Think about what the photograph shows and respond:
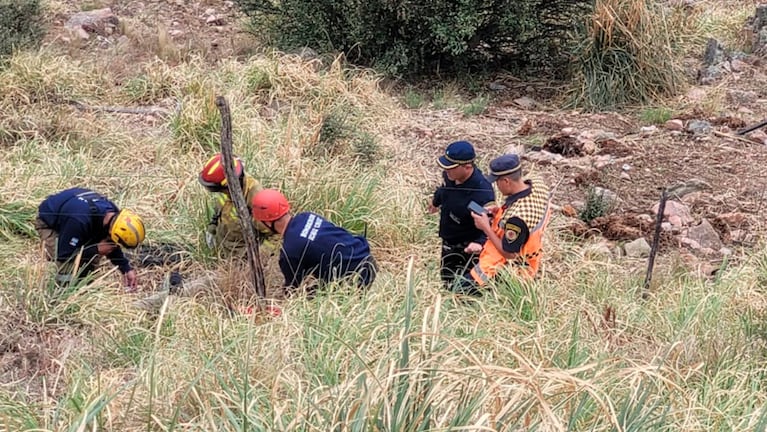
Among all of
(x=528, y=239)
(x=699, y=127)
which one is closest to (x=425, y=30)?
(x=699, y=127)

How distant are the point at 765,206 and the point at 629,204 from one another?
1.09 m

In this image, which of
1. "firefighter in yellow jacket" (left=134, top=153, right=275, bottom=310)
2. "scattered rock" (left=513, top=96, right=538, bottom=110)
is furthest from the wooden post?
"scattered rock" (left=513, top=96, right=538, bottom=110)

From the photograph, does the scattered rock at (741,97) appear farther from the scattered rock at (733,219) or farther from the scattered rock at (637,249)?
the scattered rock at (637,249)

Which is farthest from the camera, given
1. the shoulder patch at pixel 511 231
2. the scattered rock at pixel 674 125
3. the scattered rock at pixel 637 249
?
the scattered rock at pixel 674 125

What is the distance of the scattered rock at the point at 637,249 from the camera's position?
18.7 feet

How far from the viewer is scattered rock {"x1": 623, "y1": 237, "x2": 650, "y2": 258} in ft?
18.7

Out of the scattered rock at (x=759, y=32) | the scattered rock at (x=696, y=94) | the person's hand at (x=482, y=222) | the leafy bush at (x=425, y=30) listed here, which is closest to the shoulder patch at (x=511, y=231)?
the person's hand at (x=482, y=222)

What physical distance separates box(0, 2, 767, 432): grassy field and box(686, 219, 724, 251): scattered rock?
0.39 metres

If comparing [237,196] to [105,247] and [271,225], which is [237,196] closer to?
[271,225]

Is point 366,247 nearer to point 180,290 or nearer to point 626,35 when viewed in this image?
point 180,290

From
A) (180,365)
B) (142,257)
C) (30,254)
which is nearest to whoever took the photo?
(180,365)

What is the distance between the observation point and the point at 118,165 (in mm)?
6777

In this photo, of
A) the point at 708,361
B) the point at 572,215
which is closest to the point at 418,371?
the point at 708,361

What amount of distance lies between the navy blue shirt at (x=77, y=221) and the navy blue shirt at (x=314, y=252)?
3.83 feet
